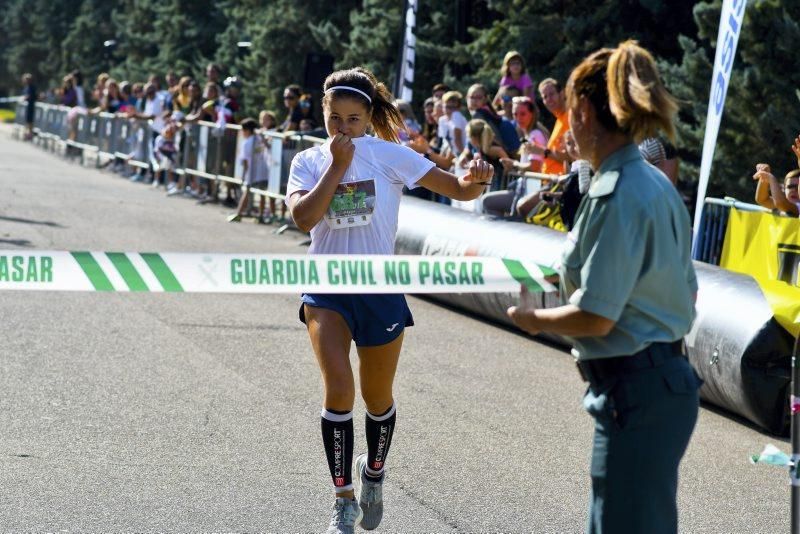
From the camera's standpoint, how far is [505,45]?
22141 millimetres

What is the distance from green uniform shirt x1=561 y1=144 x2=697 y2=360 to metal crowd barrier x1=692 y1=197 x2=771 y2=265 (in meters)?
7.66

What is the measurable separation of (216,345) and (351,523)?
469 cm

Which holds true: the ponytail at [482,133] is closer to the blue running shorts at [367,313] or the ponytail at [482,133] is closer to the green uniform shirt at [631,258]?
the blue running shorts at [367,313]

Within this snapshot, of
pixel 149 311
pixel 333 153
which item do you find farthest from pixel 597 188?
pixel 149 311

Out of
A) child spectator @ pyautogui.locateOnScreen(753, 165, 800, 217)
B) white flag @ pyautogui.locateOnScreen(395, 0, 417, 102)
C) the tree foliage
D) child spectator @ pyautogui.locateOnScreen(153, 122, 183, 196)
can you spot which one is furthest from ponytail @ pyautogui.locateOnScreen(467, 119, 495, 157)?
child spectator @ pyautogui.locateOnScreen(153, 122, 183, 196)

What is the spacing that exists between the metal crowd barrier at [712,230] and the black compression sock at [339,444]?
20.6ft

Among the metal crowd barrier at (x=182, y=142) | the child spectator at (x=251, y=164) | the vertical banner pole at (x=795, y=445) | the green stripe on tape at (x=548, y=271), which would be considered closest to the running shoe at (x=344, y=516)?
the green stripe on tape at (x=548, y=271)

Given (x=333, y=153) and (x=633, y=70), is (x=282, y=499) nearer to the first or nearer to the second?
(x=333, y=153)

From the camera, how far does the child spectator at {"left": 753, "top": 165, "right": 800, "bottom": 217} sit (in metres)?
10.3

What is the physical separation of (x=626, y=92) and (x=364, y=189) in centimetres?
209

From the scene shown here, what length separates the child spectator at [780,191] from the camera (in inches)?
407

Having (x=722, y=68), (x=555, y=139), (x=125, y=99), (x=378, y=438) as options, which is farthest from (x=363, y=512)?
(x=125, y=99)

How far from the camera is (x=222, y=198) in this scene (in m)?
24.3

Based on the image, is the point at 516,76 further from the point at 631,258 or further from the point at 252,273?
the point at 631,258
